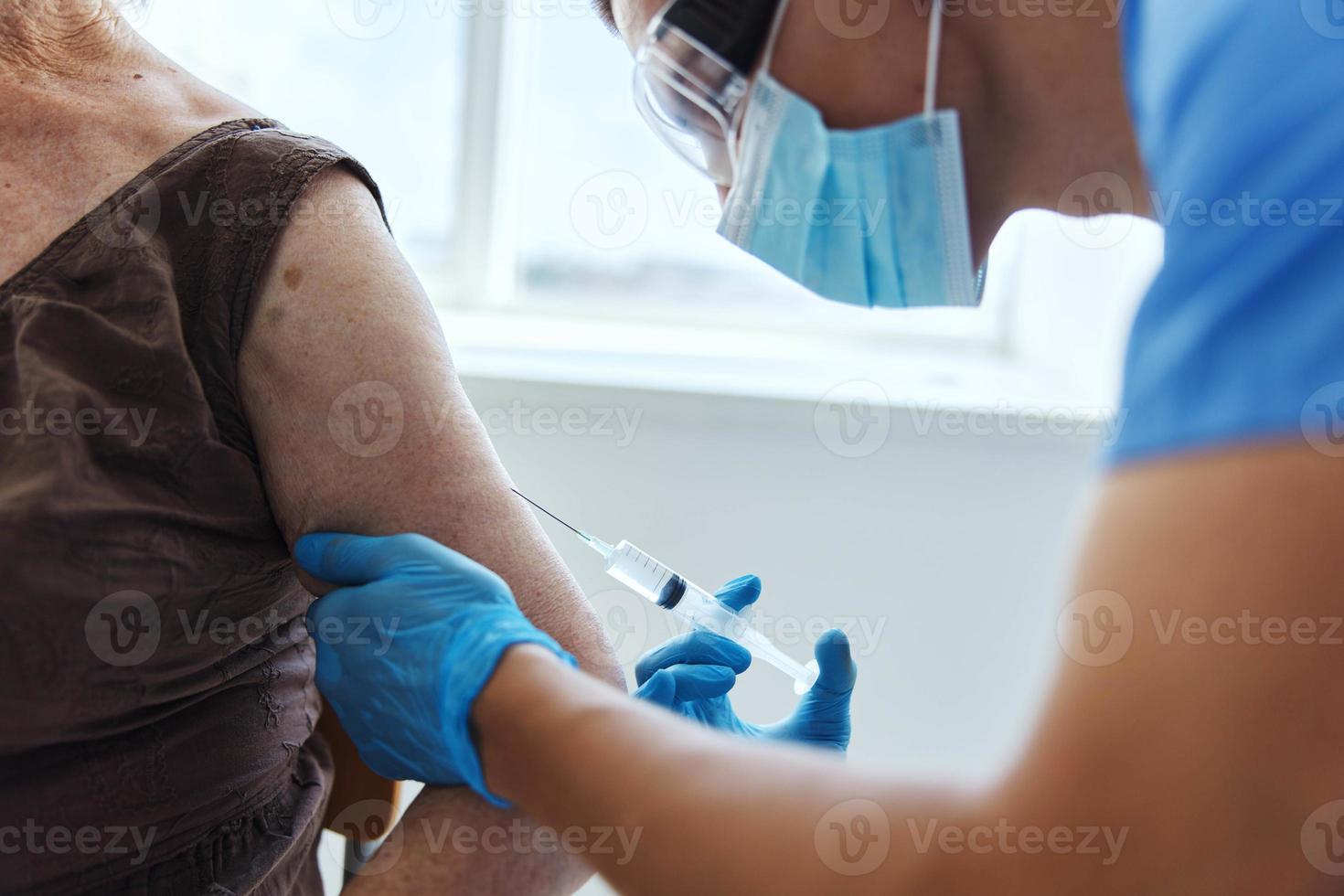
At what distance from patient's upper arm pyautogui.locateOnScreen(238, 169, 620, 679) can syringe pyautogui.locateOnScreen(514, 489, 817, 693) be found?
8.1 inches

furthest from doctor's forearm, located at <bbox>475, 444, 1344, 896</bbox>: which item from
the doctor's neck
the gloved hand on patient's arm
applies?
the doctor's neck

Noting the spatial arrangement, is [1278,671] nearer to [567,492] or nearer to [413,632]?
[413,632]

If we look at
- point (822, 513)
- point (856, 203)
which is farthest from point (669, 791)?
point (822, 513)

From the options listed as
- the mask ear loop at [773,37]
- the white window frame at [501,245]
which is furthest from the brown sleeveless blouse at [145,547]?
the white window frame at [501,245]

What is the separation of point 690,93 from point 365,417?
40cm

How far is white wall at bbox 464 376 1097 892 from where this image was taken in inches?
74.9

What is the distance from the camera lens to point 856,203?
2.96ft

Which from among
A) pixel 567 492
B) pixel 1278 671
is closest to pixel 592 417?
pixel 567 492

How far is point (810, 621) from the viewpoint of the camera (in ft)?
6.41

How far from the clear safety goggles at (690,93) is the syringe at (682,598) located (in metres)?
0.41

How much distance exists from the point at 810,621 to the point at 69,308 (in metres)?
1.42

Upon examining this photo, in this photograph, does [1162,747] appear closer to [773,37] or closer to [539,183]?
[773,37]

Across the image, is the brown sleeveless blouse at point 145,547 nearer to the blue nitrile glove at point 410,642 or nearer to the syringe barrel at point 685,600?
the blue nitrile glove at point 410,642

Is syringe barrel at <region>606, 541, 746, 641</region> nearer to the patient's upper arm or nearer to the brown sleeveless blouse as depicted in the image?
the patient's upper arm
